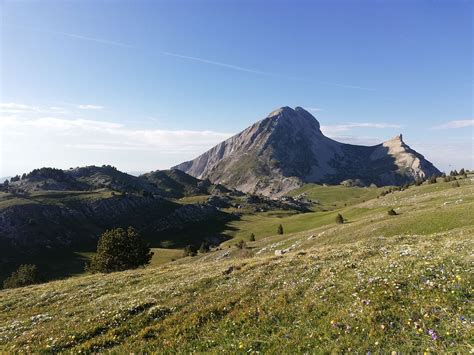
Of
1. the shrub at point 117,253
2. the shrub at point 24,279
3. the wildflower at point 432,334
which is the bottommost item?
the shrub at point 24,279

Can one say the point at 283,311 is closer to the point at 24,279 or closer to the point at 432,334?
the point at 432,334

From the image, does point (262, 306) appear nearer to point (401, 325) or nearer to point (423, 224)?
point (401, 325)

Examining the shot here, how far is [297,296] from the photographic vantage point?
1830 cm

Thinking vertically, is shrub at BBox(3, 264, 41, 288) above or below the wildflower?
below

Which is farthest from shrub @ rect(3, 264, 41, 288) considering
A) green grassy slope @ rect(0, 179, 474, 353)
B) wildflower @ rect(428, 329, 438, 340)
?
wildflower @ rect(428, 329, 438, 340)

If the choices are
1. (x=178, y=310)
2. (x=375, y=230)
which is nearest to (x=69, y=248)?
(x=375, y=230)

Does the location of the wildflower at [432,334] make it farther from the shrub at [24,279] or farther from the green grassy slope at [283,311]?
the shrub at [24,279]

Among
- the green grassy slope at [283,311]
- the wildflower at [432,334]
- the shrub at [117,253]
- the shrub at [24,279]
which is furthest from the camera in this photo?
the shrub at [24,279]

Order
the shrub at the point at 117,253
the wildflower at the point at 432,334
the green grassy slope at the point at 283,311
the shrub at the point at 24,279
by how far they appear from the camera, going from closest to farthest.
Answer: the wildflower at the point at 432,334, the green grassy slope at the point at 283,311, the shrub at the point at 117,253, the shrub at the point at 24,279

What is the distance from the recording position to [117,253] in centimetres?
6981

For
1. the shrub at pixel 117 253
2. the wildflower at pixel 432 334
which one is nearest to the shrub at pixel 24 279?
the shrub at pixel 117 253

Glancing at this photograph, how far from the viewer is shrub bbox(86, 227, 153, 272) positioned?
6944cm

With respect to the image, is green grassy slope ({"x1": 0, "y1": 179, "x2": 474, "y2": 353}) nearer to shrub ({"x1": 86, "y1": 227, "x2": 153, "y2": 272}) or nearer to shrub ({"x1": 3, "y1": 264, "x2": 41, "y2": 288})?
shrub ({"x1": 86, "y1": 227, "x2": 153, "y2": 272})

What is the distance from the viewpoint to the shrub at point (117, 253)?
69.4 meters
